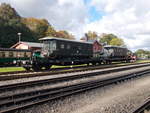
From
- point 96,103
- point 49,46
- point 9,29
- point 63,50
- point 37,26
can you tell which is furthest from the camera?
point 37,26

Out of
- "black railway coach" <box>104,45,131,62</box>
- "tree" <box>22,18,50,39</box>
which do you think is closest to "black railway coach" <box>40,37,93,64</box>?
"black railway coach" <box>104,45,131,62</box>

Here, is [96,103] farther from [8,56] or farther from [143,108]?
[8,56]

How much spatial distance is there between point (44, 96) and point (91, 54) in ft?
73.4

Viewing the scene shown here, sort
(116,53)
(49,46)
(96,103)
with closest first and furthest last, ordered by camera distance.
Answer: (96,103) → (49,46) → (116,53)

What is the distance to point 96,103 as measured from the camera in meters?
8.83

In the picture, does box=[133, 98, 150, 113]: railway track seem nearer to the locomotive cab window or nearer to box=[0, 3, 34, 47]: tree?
the locomotive cab window

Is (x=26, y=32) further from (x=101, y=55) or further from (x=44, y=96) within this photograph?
(x=44, y=96)

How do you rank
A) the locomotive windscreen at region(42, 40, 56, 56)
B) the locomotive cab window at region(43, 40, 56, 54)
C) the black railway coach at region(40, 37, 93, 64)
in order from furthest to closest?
1. the locomotive cab window at region(43, 40, 56, 54)
2. the black railway coach at region(40, 37, 93, 64)
3. the locomotive windscreen at region(42, 40, 56, 56)

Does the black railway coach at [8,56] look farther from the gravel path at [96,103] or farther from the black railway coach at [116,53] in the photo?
the gravel path at [96,103]

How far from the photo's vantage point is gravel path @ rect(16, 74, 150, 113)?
768 cm

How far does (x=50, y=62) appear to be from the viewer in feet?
73.6

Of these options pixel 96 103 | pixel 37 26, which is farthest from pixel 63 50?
pixel 37 26

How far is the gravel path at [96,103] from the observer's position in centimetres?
768

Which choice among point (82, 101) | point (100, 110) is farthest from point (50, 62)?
point (100, 110)
